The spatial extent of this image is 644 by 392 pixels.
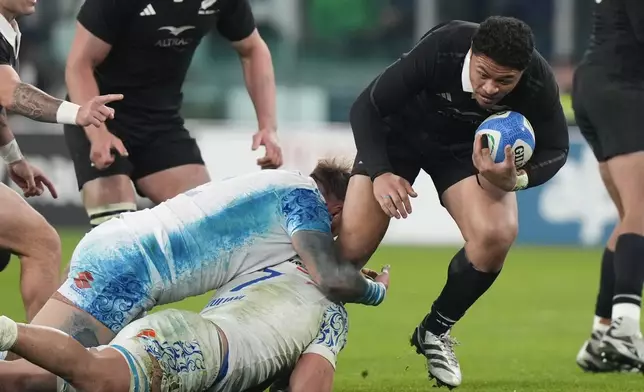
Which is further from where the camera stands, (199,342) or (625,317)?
(625,317)

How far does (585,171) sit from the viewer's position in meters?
15.5

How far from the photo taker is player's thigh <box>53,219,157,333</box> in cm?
517

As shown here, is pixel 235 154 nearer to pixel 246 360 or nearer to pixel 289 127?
pixel 289 127

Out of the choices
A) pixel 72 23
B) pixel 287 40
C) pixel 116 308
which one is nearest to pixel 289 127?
pixel 287 40

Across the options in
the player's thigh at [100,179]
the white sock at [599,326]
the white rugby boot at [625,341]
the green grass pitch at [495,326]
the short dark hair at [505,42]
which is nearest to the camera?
the short dark hair at [505,42]

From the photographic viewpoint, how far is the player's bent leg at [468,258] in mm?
5902

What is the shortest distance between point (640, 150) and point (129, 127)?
283 cm

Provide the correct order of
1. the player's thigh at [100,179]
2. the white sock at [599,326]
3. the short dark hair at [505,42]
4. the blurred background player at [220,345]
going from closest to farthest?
the blurred background player at [220,345]
the short dark hair at [505,42]
the white sock at [599,326]
the player's thigh at [100,179]

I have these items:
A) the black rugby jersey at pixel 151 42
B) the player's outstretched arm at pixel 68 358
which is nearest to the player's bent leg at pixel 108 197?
the black rugby jersey at pixel 151 42

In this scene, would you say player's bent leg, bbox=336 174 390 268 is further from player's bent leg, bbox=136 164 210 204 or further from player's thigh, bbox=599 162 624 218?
player's thigh, bbox=599 162 624 218

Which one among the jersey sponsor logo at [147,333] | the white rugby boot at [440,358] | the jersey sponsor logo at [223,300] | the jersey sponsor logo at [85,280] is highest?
the jersey sponsor logo at [85,280]

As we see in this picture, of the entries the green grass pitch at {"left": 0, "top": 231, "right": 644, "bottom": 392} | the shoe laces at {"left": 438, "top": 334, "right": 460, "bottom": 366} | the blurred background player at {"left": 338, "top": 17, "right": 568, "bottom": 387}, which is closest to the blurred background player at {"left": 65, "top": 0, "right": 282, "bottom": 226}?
the blurred background player at {"left": 338, "top": 17, "right": 568, "bottom": 387}

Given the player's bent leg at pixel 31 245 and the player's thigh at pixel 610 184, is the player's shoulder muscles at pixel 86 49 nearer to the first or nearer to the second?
the player's bent leg at pixel 31 245

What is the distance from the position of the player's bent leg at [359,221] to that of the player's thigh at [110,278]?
1047 mm
